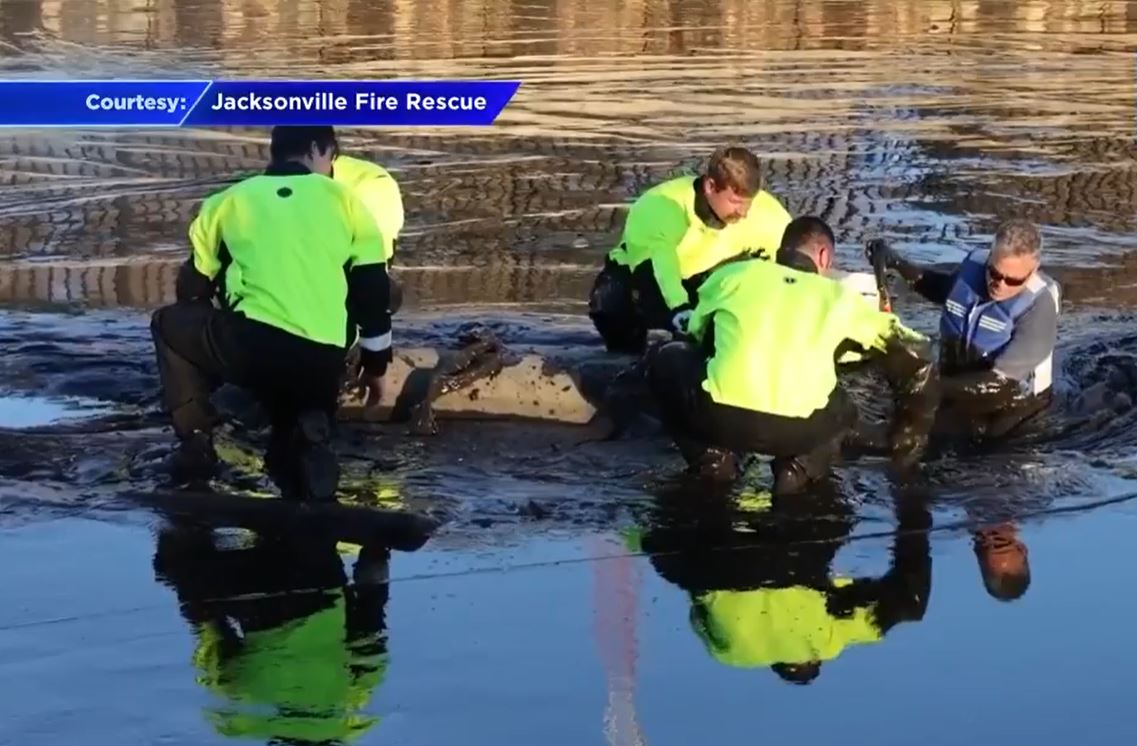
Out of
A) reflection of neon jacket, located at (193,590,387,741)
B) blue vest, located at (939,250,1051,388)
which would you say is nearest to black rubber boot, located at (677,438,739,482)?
blue vest, located at (939,250,1051,388)

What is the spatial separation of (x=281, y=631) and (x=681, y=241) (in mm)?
3816

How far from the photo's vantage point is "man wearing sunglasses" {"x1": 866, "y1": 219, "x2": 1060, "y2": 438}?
8422 mm

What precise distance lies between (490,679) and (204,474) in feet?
7.96

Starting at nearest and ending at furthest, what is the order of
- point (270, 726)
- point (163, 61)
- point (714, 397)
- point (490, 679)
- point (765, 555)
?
1. point (270, 726)
2. point (490, 679)
3. point (765, 555)
4. point (714, 397)
5. point (163, 61)

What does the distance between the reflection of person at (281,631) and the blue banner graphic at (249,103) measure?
1256cm

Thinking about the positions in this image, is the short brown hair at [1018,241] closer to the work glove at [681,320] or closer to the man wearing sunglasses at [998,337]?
the man wearing sunglasses at [998,337]

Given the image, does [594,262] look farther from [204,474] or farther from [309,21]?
[309,21]

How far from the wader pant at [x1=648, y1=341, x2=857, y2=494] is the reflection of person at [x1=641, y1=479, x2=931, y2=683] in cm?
16

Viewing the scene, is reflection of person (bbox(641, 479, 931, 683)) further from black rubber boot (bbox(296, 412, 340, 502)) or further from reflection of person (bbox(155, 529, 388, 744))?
black rubber boot (bbox(296, 412, 340, 502))

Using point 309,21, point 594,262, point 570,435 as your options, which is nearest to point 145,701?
point 570,435

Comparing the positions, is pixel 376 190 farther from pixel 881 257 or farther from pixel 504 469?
pixel 881 257

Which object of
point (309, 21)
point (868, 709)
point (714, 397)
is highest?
point (309, 21)

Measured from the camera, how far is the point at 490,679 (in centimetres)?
554

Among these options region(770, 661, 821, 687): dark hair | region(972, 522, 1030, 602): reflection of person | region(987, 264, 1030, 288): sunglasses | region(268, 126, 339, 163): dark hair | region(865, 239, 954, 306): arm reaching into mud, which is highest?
region(268, 126, 339, 163): dark hair
